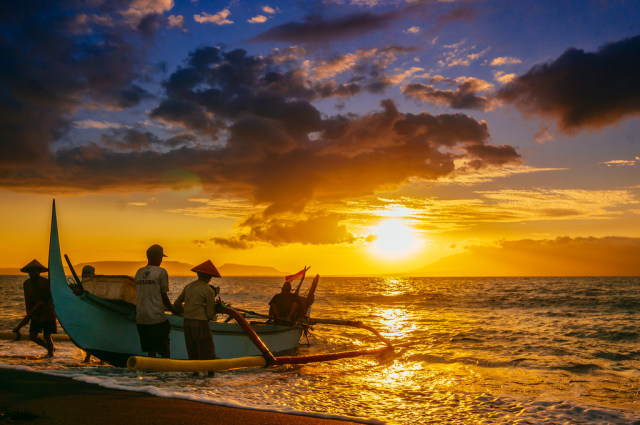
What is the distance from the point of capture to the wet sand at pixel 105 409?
223 inches

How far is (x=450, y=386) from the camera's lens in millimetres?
10367

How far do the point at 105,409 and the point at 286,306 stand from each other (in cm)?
979

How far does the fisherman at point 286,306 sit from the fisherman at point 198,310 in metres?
6.38

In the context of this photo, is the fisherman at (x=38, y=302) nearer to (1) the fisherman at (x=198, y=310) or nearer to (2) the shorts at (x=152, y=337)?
(2) the shorts at (x=152, y=337)

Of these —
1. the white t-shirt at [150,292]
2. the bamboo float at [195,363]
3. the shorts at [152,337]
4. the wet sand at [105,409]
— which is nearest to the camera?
the wet sand at [105,409]

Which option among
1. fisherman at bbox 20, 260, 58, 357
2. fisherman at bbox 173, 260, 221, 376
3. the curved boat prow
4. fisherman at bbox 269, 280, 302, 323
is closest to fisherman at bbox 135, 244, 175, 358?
fisherman at bbox 173, 260, 221, 376

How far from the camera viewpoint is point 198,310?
359 inches

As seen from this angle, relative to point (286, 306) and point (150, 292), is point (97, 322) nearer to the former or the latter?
point (150, 292)

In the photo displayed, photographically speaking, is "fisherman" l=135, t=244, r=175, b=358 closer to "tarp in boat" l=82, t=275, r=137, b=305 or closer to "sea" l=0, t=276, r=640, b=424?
"sea" l=0, t=276, r=640, b=424

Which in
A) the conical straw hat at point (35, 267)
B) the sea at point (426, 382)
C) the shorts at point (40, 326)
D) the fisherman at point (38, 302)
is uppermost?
the conical straw hat at point (35, 267)

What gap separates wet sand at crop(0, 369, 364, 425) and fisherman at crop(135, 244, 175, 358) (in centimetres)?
136

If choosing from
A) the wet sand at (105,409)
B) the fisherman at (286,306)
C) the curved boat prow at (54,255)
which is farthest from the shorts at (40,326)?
the fisherman at (286,306)

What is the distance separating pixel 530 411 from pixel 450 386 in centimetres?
230

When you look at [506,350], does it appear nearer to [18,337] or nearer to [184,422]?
[184,422]
